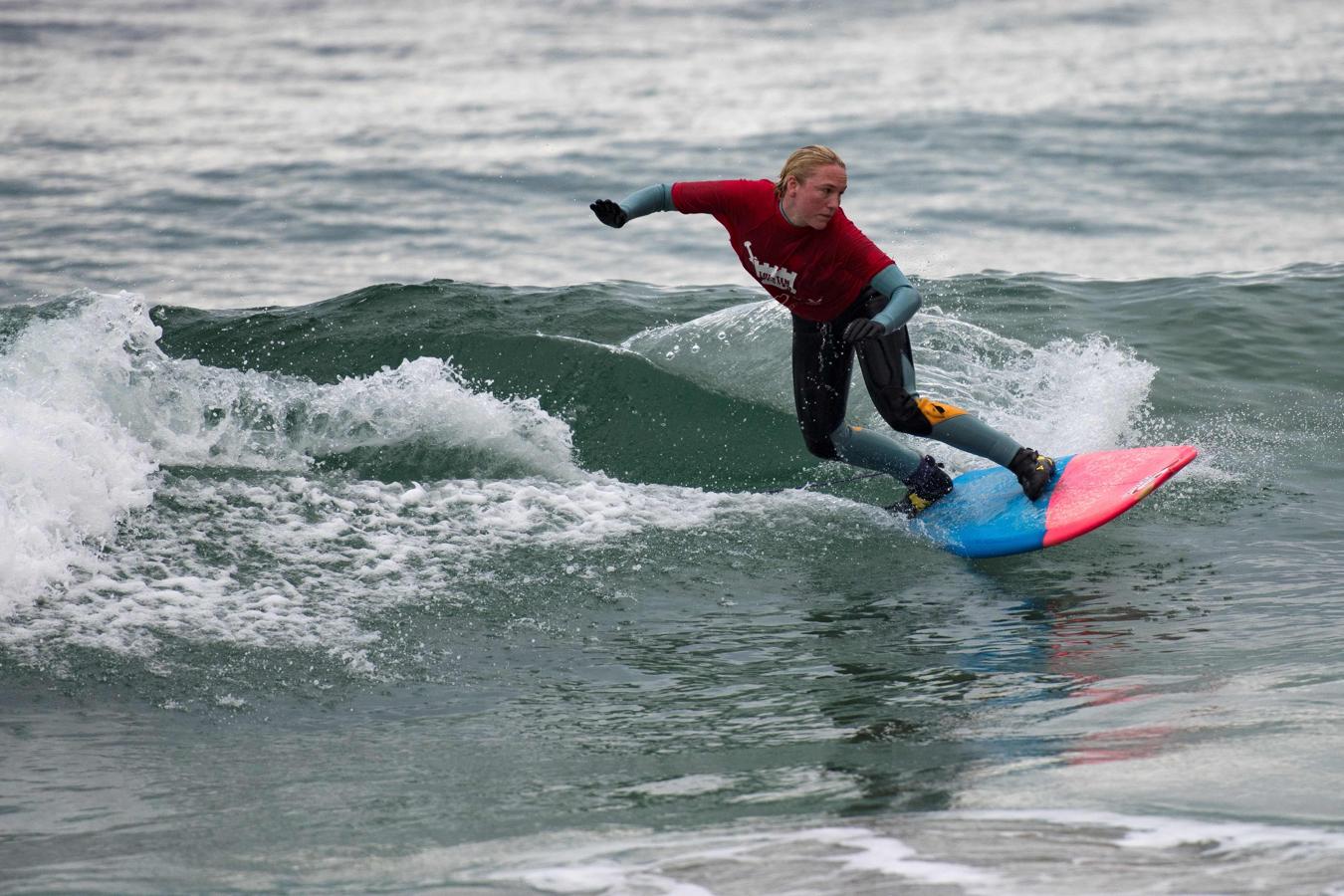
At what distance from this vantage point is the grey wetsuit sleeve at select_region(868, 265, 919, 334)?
234 inches

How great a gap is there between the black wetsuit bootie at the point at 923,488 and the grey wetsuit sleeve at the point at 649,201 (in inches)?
69.0

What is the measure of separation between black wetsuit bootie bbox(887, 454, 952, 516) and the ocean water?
0.26 m

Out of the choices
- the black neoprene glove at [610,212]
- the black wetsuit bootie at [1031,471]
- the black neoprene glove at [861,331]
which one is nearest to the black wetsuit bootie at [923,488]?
the black wetsuit bootie at [1031,471]

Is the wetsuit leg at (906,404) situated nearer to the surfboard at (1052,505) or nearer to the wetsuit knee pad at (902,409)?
the wetsuit knee pad at (902,409)

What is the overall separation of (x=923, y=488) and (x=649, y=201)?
189 cm

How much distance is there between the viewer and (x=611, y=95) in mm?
22906

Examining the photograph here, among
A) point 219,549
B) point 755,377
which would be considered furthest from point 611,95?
point 219,549

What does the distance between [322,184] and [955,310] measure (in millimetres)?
9625

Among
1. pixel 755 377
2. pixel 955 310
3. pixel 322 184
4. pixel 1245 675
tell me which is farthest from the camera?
pixel 322 184

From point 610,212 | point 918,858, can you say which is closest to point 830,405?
point 610,212

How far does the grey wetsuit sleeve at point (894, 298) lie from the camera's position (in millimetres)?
5938

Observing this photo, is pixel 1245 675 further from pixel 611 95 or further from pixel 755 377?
pixel 611 95

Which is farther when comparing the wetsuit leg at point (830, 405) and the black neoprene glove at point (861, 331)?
the wetsuit leg at point (830, 405)

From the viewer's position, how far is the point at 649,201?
6.31 meters
